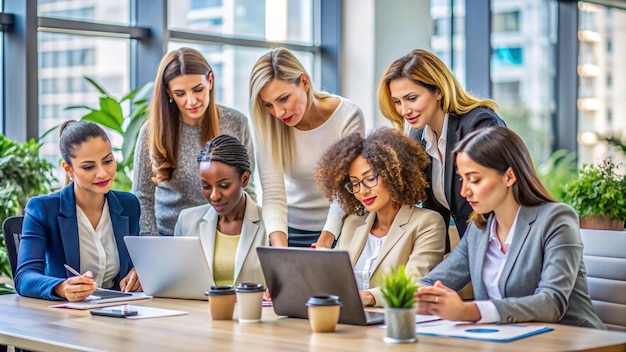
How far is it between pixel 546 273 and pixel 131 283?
1.49 meters

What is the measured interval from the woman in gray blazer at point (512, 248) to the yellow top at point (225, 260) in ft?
2.56

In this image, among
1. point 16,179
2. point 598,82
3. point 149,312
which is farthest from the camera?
point 598,82

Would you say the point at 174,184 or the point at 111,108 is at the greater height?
the point at 111,108

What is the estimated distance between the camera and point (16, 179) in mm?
4402

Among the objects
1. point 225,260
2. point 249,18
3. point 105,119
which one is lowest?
point 225,260

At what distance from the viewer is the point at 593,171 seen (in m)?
4.04

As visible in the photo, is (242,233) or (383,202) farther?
(242,233)

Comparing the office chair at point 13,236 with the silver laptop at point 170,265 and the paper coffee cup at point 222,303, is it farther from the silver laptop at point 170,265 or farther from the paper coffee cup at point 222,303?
the paper coffee cup at point 222,303

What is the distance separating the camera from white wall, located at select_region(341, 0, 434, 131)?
6453 mm

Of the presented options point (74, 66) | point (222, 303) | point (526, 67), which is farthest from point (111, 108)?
point (526, 67)

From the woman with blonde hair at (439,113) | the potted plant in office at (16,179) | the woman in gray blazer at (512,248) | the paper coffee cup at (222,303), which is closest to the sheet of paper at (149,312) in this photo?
the paper coffee cup at (222,303)

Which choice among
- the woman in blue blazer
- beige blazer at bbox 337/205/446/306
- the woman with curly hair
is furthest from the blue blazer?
beige blazer at bbox 337/205/446/306

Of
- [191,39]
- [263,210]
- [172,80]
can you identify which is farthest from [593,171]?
[191,39]

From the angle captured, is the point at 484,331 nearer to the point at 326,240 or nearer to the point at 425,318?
the point at 425,318
